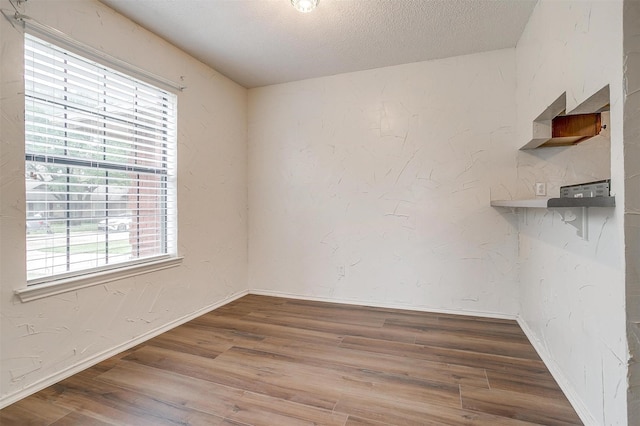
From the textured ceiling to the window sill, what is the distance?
1920 millimetres

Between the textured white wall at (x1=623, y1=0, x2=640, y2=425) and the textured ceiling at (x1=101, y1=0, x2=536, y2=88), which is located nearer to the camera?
the textured white wall at (x1=623, y1=0, x2=640, y2=425)

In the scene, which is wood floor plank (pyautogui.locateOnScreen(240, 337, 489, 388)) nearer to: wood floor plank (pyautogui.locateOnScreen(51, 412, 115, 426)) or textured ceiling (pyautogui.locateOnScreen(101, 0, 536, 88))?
wood floor plank (pyautogui.locateOnScreen(51, 412, 115, 426))

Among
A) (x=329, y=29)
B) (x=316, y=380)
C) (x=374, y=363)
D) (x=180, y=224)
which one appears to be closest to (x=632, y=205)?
(x=374, y=363)

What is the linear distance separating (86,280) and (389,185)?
106 inches

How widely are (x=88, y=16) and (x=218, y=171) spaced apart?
1.60 m

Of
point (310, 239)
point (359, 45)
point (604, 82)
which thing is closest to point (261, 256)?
point (310, 239)

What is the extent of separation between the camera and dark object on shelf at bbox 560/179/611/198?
1.25 m

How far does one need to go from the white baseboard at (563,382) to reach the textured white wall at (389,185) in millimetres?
643

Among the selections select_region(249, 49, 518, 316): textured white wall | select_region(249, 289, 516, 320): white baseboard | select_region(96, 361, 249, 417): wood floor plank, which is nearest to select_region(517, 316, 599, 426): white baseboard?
select_region(249, 289, 516, 320): white baseboard

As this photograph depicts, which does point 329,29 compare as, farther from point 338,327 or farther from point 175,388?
point 175,388

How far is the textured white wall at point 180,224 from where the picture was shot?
1731 mm

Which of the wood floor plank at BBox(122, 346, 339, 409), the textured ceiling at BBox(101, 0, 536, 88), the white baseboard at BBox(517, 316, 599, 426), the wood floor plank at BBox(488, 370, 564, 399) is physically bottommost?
the wood floor plank at BBox(122, 346, 339, 409)

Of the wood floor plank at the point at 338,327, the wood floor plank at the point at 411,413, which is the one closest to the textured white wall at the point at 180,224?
the wood floor plank at the point at 338,327

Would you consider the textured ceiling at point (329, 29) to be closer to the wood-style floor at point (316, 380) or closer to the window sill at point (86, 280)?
the window sill at point (86, 280)
